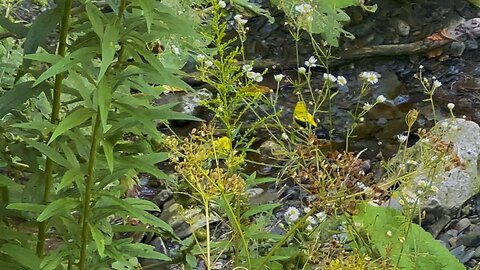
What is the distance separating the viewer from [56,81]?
1325mm

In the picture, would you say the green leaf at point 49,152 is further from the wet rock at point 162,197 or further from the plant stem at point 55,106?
the wet rock at point 162,197

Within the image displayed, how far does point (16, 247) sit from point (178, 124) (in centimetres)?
222

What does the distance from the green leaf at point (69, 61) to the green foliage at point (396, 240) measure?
0.96 meters

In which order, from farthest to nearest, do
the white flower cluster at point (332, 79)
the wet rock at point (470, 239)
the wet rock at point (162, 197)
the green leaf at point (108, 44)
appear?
the wet rock at point (162, 197) → the wet rock at point (470, 239) → the white flower cluster at point (332, 79) → the green leaf at point (108, 44)

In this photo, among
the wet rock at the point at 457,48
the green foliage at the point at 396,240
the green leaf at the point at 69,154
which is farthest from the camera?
the wet rock at the point at 457,48

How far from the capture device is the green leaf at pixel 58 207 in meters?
1.25

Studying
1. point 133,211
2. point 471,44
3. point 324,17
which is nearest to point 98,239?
point 133,211

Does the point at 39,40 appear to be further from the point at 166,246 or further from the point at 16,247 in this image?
the point at 166,246

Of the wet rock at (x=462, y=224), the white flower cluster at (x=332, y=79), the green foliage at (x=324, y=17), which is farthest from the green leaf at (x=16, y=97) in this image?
the wet rock at (x=462, y=224)

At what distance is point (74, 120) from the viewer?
122 cm

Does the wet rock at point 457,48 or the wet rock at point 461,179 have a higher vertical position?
the wet rock at point 461,179

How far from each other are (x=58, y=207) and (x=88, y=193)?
0.19ft

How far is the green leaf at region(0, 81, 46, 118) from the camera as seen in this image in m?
1.26

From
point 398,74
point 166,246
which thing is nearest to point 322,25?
point 166,246
